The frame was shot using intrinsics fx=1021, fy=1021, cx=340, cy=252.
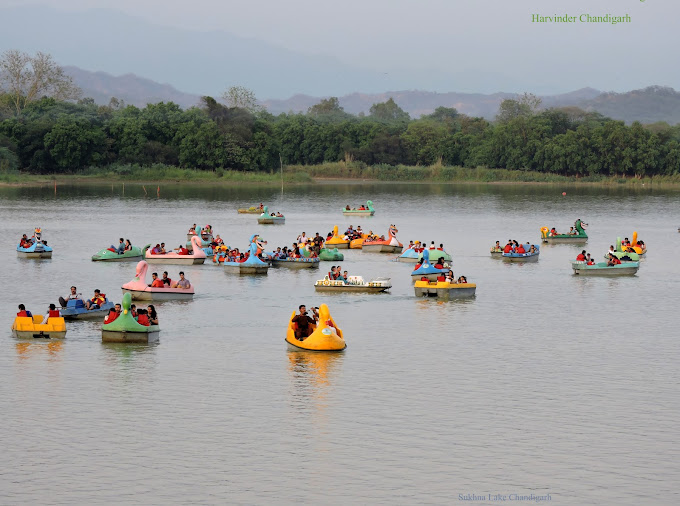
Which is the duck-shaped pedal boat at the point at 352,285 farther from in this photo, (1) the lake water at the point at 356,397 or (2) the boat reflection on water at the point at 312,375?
(2) the boat reflection on water at the point at 312,375

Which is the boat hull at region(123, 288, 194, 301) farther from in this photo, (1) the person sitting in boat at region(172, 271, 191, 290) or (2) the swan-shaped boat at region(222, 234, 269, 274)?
(2) the swan-shaped boat at region(222, 234, 269, 274)

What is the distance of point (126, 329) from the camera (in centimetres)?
3897

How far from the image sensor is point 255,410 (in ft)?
102

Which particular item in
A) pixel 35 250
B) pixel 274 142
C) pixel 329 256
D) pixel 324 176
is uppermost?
pixel 274 142

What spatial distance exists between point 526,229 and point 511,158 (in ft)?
287

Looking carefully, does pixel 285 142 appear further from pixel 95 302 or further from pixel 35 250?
pixel 95 302

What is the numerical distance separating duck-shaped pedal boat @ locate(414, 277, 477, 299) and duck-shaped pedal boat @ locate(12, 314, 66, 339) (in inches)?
751

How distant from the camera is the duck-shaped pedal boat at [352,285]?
171ft

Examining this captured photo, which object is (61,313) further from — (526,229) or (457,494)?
(526,229)

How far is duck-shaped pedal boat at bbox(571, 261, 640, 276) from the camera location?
203ft

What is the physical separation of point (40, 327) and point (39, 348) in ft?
3.89

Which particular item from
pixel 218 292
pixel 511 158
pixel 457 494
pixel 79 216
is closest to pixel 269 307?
pixel 218 292

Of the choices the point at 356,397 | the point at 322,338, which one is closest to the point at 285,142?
the point at 322,338

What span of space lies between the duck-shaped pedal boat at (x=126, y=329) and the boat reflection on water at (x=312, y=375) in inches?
226
